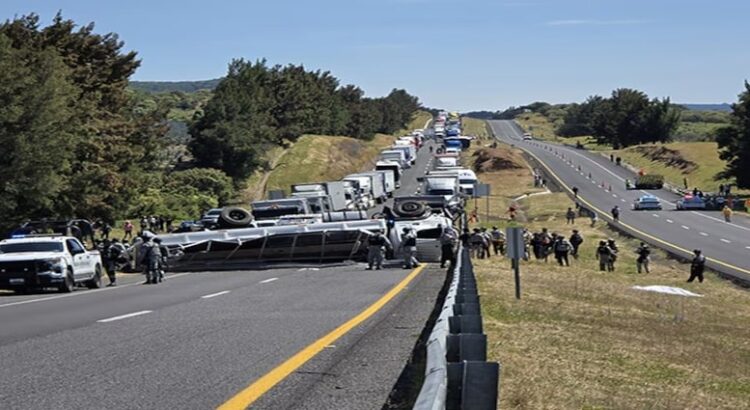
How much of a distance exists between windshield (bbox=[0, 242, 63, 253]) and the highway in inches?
176

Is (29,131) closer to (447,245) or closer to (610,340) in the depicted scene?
(447,245)

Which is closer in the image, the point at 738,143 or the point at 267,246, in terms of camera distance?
the point at 267,246

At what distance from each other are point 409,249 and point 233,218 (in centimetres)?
1069

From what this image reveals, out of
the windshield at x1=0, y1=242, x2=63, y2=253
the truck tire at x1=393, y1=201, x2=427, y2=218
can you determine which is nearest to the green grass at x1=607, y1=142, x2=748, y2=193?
the truck tire at x1=393, y1=201, x2=427, y2=218

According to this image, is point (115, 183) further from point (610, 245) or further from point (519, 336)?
point (519, 336)

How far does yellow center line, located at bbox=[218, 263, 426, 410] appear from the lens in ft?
30.1

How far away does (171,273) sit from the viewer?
36156mm

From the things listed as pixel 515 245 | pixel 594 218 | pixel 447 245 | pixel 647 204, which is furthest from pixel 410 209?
pixel 647 204

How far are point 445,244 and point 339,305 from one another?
15748 millimetres

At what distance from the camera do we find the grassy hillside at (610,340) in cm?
1110

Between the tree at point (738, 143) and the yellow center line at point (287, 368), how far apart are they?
88709 millimetres

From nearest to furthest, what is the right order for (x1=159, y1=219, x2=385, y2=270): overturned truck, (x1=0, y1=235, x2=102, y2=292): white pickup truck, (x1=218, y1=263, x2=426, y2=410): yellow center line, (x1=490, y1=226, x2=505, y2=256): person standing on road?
(x1=218, y1=263, x2=426, y2=410): yellow center line → (x1=0, y1=235, x2=102, y2=292): white pickup truck → (x1=159, y1=219, x2=385, y2=270): overturned truck → (x1=490, y1=226, x2=505, y2=256): person standing on road

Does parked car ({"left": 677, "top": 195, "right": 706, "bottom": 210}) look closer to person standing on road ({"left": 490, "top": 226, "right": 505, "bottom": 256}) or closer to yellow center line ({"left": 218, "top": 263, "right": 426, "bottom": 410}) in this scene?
person standing on road ({"left": 490, "top": 226, "right": 505, "bottom": 256})

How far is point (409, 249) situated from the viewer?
1330 inches
